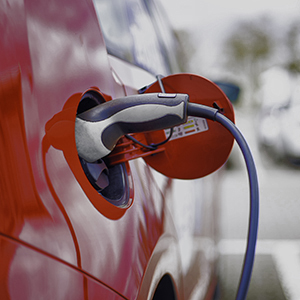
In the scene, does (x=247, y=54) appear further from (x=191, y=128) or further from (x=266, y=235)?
(x=191, y=128)

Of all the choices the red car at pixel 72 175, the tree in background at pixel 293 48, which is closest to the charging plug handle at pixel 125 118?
the red car at pixel 72 175

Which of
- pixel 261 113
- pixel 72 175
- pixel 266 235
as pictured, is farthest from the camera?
pixel 261 113

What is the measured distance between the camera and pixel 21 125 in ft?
1.58

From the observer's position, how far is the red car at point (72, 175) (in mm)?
460

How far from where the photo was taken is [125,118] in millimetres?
695

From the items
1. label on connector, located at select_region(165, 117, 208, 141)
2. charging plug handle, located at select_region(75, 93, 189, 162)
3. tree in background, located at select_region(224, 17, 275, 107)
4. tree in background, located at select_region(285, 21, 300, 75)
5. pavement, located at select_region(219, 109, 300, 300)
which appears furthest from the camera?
tree in background, located at select_region(224, 17, 275, 107)

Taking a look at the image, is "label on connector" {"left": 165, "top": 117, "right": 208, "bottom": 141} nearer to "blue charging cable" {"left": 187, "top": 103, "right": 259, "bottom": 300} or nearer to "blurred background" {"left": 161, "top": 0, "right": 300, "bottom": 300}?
"blue charging cable" {"left": 187, "top": 103, "right": 259, "bottom": 300}

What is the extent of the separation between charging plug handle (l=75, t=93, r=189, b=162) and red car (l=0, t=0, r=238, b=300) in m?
0.04

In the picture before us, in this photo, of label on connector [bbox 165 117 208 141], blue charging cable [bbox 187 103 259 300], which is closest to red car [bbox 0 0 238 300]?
label on connector [bbox 165 117 208 141]

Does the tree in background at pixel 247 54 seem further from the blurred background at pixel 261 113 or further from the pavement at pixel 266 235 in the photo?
the pavement at pixel 266 235

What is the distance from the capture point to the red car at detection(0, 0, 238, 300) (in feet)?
1.51

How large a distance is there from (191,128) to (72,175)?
423 millimetres

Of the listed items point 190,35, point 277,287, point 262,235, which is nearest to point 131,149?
point 277,287

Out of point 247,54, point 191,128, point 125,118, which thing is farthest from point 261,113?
point 125,118
